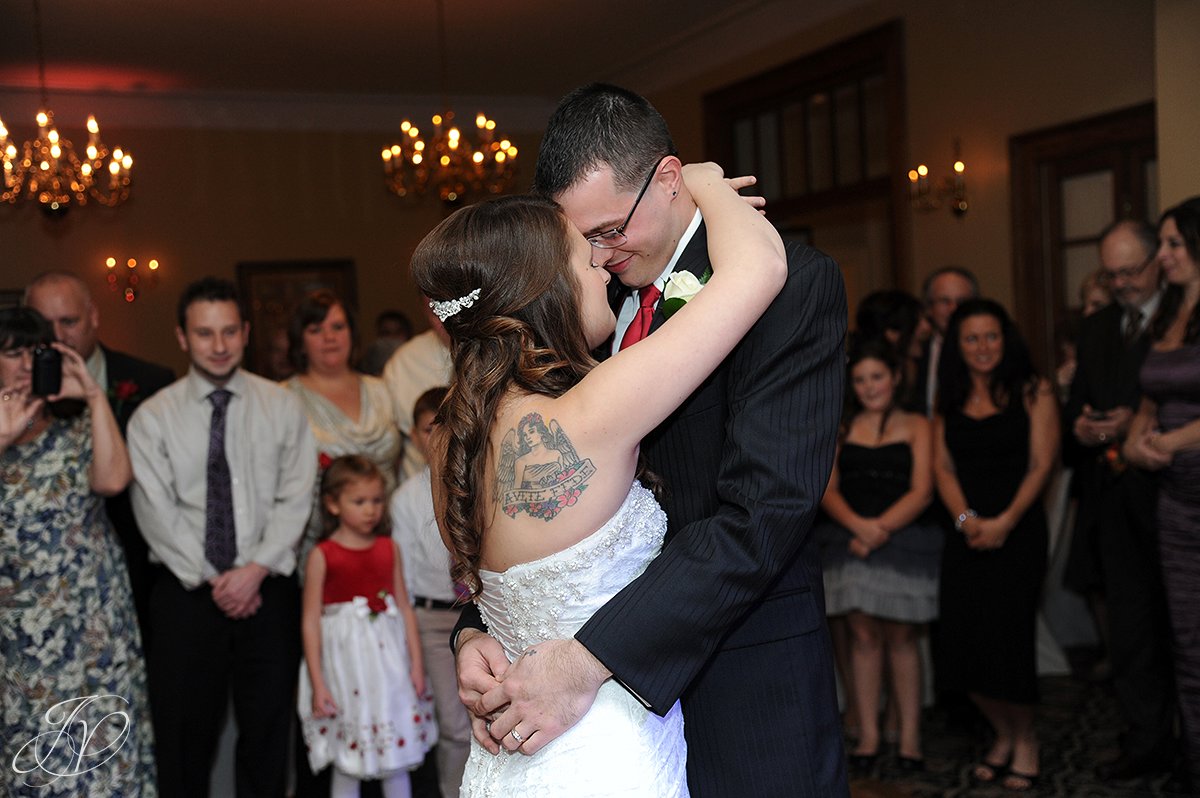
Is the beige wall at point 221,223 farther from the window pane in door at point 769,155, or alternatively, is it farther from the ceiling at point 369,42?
the window pane in door at point 769,155

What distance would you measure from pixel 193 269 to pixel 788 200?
17.1 feet

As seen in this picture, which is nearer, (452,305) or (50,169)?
(452,305)

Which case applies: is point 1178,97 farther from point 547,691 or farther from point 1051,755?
point 547,691

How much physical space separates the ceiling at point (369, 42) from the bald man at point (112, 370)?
3.92m

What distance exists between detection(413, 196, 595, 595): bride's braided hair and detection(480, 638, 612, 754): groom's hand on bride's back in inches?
8.2

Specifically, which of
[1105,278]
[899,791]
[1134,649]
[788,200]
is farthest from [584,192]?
[788,200]

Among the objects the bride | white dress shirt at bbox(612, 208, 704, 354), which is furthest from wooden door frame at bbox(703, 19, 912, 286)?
the bride

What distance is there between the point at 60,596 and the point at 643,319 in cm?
238

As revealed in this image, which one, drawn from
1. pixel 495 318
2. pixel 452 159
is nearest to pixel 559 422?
pixel 495 318

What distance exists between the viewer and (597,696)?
5.64ft

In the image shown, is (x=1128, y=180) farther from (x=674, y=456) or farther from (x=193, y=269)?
(x=193, y=269)

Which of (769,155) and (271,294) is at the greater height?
(769,155)

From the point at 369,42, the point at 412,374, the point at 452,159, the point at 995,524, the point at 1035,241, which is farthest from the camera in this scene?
the point at 369,42

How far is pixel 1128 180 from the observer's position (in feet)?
20.9
